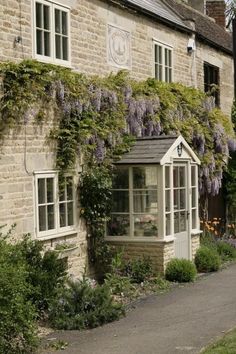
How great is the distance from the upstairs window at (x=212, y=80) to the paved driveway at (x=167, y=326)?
8.97 m

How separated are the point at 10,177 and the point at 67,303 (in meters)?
2.23

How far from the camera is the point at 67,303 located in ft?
31.6

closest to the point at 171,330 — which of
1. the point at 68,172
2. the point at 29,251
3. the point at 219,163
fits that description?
the point at 29,251

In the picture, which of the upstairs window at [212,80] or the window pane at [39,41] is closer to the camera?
the window pane at [39,41]

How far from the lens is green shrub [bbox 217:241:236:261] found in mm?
15498

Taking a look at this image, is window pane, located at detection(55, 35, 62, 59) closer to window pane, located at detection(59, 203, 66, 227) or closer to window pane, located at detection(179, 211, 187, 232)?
window pane, located at detection(59, 203, 66, 227)

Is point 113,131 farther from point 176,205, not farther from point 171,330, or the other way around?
point 171,330

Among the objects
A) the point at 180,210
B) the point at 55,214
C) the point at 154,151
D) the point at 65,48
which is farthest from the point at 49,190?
the point at 180,210

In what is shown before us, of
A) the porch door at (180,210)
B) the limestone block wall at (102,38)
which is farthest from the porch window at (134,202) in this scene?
the limestone block wall at (102,38)

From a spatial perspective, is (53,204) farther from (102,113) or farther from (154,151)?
(154,151)

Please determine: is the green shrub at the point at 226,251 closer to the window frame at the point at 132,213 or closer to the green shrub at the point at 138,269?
the window frame at the point at 132,213

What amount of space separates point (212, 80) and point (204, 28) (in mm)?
1596

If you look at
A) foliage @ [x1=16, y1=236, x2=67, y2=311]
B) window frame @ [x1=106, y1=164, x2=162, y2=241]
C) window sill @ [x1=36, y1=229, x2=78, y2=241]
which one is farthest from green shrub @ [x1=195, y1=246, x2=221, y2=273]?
foliage @ [x1=16, y1=236, x2=67, y2=311]

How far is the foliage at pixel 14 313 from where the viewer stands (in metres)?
7.31
